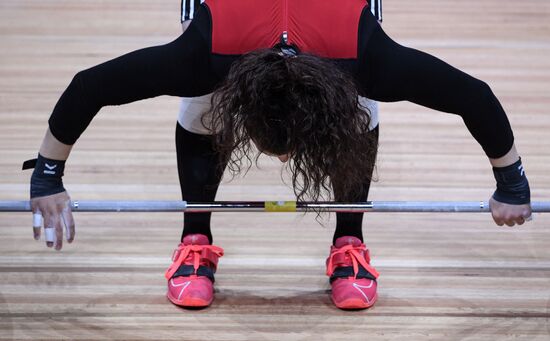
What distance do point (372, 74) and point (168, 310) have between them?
1.99ft

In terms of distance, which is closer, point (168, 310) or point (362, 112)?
point (362, 112)

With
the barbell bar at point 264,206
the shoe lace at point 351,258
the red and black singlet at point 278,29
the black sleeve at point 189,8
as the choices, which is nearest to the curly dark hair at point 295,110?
the red and black singlet at point 278,29

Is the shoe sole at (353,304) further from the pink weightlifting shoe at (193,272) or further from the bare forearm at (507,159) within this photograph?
the bare forearm at (507,159)

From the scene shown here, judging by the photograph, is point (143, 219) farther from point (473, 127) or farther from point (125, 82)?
point (473, 127)

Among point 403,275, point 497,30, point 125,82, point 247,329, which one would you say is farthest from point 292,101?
point 497,30

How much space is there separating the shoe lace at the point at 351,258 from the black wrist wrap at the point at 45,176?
0.55 m

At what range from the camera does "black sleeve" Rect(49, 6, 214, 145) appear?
1328 mm

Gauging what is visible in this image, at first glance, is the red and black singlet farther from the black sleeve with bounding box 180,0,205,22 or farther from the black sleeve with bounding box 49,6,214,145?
the black sleeve with bounding box 180,0,205,22

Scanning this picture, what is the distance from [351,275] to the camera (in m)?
1.67

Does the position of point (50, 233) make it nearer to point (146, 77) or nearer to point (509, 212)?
point (146, 77)

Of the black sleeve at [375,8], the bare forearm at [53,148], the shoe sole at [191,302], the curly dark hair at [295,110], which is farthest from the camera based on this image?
the shoe sole at [191,302]

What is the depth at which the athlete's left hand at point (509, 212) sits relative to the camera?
1.47 m

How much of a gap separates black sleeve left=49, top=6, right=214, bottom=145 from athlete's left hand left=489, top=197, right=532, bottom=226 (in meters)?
0.52

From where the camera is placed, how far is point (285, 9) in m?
1.33
